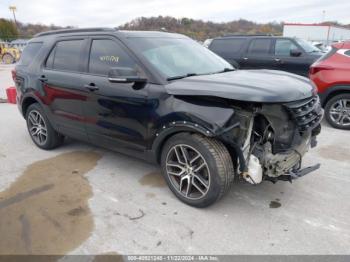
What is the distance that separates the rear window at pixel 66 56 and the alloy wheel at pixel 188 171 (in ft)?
6.28

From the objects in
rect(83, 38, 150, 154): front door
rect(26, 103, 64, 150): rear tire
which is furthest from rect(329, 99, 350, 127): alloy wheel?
rect(26, 103, 64, 150): rear tire

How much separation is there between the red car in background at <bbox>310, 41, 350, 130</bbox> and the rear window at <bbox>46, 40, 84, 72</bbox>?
4594 millimetres

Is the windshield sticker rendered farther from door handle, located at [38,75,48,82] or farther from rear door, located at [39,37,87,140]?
door handle, located at [38,75,48,82]

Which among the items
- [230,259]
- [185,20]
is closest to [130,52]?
[230,259]

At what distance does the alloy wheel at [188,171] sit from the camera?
10.6 feet

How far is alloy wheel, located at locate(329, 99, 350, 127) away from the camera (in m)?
6.05

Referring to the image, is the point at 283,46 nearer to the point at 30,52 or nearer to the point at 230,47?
the point at 230,47

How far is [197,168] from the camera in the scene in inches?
128

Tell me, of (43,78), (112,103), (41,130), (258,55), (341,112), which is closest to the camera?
(112,103)

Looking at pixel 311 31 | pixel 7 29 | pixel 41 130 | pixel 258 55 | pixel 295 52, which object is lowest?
pixel 41 130

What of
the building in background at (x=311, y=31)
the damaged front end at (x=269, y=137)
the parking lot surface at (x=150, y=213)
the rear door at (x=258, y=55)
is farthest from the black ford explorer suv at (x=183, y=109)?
the building in background at (x=311, y=31)

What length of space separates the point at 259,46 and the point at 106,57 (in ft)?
21.3

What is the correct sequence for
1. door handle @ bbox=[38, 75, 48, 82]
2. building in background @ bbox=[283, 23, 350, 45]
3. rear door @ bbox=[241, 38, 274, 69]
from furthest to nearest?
building in background @ bbox=[283, 23, 350, 45] → rear door @ bbox=[241, 38, 274, 69] → door handle @ bbox=[38, 75, 48, 82]

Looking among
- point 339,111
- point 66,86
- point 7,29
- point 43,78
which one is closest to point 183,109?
point 66,86
